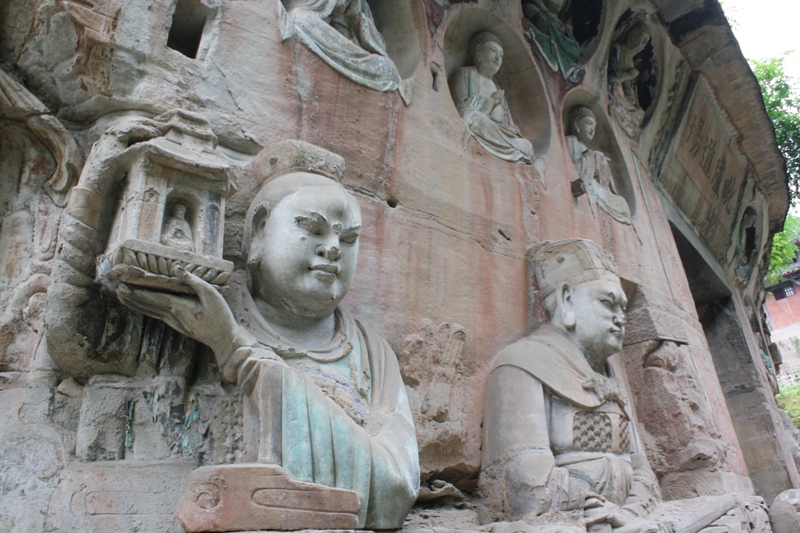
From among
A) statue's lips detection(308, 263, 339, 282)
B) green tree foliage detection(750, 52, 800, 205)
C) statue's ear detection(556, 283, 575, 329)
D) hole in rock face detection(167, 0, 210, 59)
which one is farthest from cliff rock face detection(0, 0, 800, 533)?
green tree foliage detection(750, 52, 800, 205)

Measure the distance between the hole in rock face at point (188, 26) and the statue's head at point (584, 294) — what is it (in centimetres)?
242

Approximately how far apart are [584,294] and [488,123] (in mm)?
1527

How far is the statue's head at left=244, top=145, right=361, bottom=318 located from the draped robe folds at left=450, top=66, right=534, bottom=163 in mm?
2149

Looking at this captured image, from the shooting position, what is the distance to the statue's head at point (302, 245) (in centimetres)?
271

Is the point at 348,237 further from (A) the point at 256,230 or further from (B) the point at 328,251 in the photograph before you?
(A) the point at 256,230

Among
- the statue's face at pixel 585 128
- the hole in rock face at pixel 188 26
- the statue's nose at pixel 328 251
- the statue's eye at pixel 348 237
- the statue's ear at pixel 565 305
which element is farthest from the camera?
the statue's face at pixel 585 128

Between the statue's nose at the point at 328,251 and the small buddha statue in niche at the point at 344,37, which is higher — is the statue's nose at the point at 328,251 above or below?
below

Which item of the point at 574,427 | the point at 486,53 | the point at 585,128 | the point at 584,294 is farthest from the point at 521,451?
the point at 585,128

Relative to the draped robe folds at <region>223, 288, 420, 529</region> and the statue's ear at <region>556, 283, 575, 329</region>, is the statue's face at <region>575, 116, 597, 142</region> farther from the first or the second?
the draped robe folds at <region>223, 288, 420, 529</region>

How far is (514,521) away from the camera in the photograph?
10.4 ft

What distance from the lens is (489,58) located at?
210 inches

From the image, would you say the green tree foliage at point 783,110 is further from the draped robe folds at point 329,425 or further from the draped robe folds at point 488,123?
the draped robe folds at point 329,425

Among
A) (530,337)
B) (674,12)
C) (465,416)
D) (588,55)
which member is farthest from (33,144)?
(674,12)

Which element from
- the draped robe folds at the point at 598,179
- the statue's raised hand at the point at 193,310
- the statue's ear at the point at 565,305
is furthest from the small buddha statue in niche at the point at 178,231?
the draped robe folds at the point at 598,179
